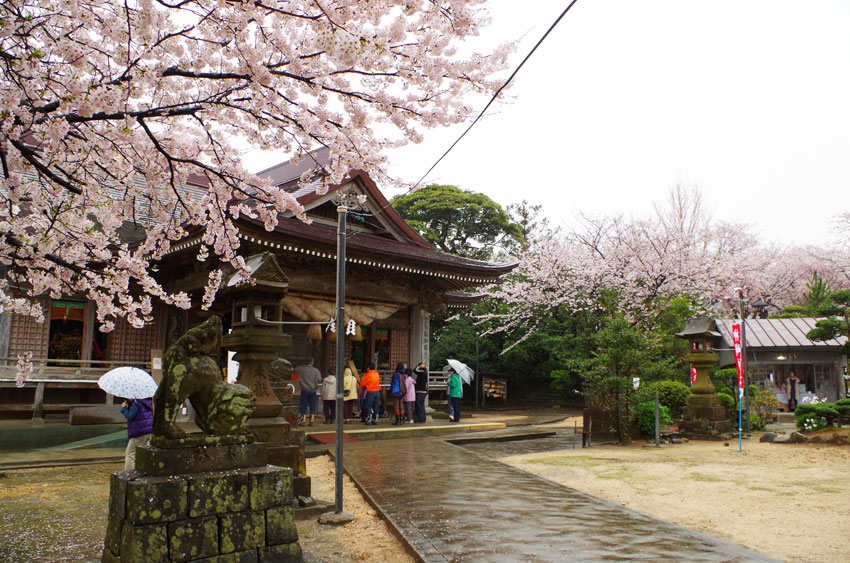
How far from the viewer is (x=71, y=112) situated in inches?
174

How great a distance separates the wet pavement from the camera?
460cm

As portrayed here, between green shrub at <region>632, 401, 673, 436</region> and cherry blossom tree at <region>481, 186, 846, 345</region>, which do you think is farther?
cherry blossom tree at <region>481, 186, 846, 345</region>

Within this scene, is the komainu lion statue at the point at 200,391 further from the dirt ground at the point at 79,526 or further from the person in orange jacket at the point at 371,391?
the person in orange jacket at the point at 371,391

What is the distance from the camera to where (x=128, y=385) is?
710cm

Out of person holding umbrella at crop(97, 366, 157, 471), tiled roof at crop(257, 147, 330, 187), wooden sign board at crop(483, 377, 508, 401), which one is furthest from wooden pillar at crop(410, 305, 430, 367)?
person holding umbrella at crop(97, 366, 157, 471)

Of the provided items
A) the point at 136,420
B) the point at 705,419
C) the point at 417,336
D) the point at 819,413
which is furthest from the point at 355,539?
the point at 819,413

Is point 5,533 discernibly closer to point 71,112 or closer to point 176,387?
point 176,387

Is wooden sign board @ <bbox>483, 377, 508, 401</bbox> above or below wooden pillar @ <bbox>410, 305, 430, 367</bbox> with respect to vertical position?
below

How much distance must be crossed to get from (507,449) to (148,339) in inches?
402

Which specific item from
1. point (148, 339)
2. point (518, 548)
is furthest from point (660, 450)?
point (148, 339)

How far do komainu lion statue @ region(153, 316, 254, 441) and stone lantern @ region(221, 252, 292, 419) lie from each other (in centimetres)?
248

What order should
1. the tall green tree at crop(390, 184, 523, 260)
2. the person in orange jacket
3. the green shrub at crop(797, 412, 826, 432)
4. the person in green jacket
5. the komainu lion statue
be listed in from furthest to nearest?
1. the tall green tree at crop(390, 184, 523, 260)
2. the person in green jacket
3. the person in orange jacket
4. the green shrub at crop(797, 412, 826, 432)
5. the komainu lion statue

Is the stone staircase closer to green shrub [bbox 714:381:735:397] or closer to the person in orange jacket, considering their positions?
green shrub [bbox 714:381:735:397]

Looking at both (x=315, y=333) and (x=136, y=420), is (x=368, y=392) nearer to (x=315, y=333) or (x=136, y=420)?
(x=315, y=333)
